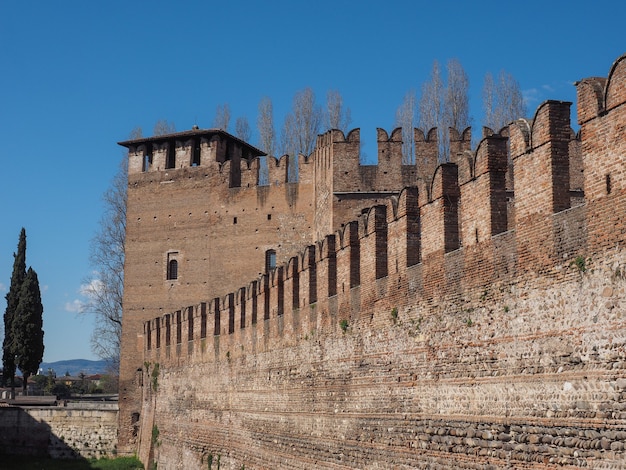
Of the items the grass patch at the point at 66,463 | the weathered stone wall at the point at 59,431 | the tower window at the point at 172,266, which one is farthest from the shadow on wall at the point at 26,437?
the tower window at the point at 172,266

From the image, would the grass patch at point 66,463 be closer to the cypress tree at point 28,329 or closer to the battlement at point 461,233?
the cypress tree at point 28,329

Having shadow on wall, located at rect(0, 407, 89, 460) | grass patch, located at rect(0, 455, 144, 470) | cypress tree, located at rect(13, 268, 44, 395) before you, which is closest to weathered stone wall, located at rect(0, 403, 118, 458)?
shadow on wall, located at rect(0, 407, 89, 460)

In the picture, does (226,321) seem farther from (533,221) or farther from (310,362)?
(533,221)

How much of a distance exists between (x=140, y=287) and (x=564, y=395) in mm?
23516

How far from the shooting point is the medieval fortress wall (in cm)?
739

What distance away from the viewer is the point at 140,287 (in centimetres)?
2980

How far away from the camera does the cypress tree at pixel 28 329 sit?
113ft

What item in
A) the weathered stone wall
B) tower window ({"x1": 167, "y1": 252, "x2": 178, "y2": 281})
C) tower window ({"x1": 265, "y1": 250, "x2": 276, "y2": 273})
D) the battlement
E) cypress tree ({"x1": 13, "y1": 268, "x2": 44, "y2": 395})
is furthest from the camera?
cypress tree ({"x1": 13, "y1": 268, "x2": 44, "y2": 395})

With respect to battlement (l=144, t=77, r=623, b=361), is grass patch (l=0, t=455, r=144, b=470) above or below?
below

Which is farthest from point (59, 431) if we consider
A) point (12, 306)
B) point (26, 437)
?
point (12, 306)

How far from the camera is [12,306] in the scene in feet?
117

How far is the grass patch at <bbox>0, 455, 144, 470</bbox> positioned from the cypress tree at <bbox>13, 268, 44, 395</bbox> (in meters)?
6.04

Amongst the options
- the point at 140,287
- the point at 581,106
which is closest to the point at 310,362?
the point at 581,106

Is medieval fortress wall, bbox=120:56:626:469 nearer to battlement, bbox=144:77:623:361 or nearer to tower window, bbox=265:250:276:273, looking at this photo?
battlement, bbox=144:77:623:361
